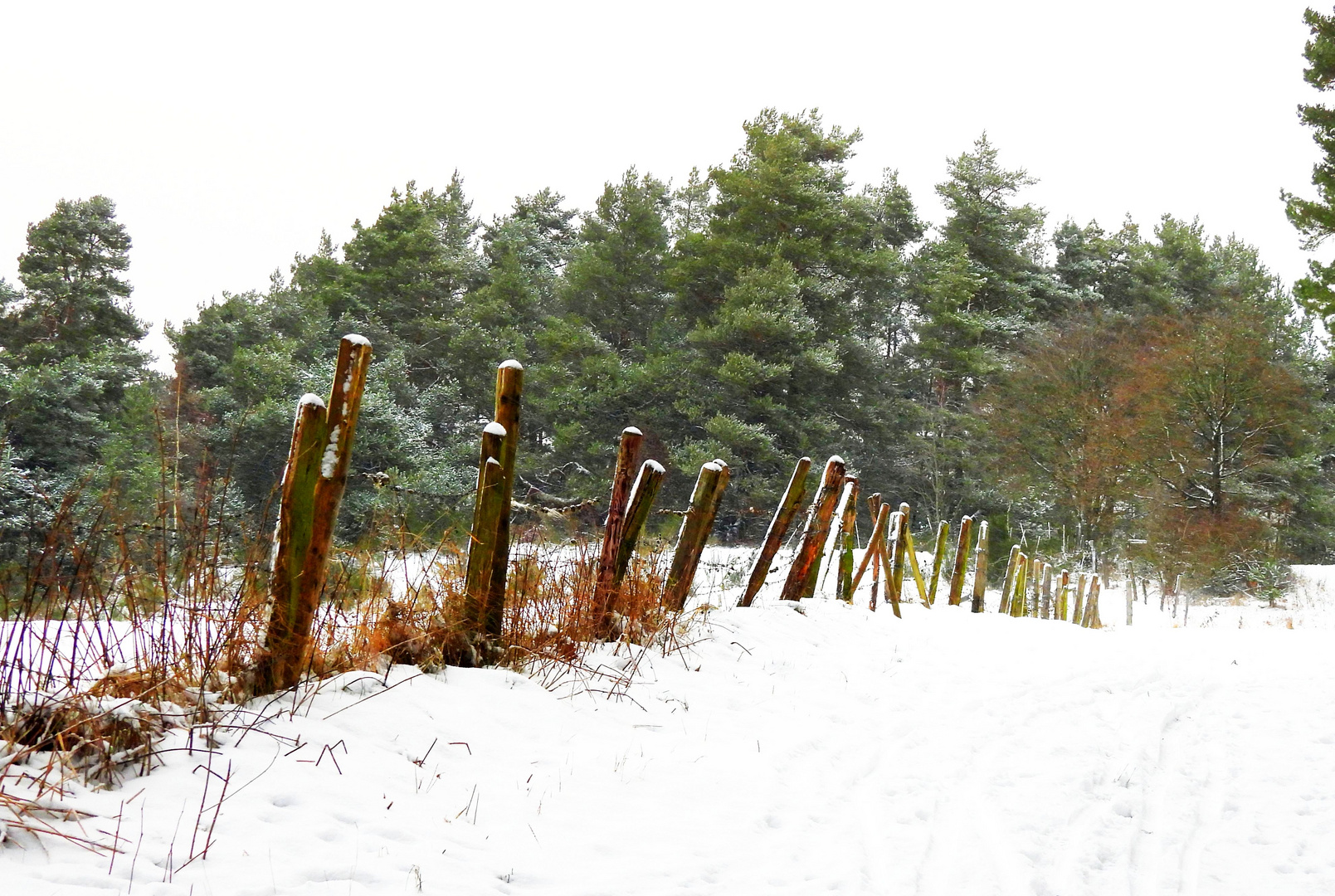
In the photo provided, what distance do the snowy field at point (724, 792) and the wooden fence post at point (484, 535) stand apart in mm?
280

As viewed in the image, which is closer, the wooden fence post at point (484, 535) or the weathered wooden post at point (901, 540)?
the wooden fence post at point (484, 535)

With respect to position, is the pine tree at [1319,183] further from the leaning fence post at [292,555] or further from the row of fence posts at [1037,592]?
the leaning fence post at [292,555]

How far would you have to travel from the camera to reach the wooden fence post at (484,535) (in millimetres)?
3900

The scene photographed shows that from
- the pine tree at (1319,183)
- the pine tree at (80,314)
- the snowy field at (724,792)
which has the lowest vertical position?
the snowy field at (724,792)

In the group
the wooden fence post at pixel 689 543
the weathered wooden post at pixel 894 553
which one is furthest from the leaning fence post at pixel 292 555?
the weathered wooden post at pixel 894 553

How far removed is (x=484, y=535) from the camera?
12.8 feet

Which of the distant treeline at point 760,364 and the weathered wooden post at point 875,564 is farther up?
the distant treeline at point 760,364

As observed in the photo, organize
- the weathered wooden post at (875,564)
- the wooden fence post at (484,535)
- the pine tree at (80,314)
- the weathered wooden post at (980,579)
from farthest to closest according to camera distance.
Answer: the pine tree at (80,314) → the weathered wooden post at (980,579) → the weathered wooden post at (875,564) → the wooden fence post at (484,535)

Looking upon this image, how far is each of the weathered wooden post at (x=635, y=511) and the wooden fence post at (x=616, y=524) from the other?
1cm

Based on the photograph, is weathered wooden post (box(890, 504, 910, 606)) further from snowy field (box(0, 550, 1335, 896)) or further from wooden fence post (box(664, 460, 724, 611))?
wooden fence post (box(664, 460, 724, 611))

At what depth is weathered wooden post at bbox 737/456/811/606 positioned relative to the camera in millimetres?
6395

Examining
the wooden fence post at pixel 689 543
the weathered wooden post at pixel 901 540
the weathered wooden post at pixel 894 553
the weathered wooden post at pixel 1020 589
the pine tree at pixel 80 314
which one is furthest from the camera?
the pine tree at pixel 80 314

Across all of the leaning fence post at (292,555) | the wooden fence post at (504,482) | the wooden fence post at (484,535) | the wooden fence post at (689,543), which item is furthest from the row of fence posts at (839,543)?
the leaning fence post at (292,555)

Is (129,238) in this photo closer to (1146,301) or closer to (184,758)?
(184,758)
